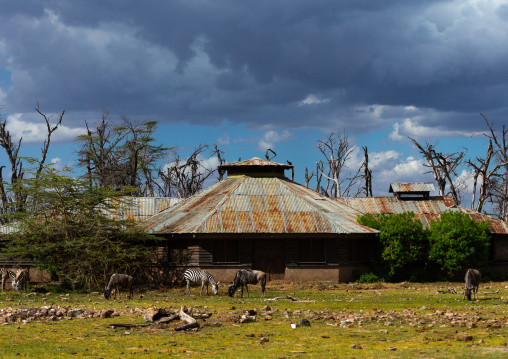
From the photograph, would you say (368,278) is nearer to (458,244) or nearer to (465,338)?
(458,244)

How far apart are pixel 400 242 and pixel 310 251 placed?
5.54 m

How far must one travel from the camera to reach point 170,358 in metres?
14.1

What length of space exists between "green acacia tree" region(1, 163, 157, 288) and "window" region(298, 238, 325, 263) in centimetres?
915

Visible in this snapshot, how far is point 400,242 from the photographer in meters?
39.5

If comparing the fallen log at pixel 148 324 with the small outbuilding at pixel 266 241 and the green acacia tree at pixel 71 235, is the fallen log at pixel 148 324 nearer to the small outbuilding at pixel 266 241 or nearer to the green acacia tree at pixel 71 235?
the green acacia tree at pixel 71 235

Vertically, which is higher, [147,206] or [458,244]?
[147,206]

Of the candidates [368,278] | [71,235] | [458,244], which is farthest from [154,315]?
[458,244]

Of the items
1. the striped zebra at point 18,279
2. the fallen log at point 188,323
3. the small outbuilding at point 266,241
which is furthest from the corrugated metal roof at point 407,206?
the fallen log at point 188,323

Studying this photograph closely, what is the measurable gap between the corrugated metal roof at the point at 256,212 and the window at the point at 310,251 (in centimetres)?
105

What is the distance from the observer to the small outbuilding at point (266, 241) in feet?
125

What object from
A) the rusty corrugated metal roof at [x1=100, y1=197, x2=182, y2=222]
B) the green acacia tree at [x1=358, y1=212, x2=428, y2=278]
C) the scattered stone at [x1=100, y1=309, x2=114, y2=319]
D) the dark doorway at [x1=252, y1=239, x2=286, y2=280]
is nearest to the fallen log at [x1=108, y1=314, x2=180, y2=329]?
the scattered stone at [x1=100, y1=309, x2=114, y2=319]

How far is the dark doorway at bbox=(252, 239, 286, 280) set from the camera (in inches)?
1528

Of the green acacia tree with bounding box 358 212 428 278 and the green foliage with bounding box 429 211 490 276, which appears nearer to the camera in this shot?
the green foliage with bounding box 429 211 490 276

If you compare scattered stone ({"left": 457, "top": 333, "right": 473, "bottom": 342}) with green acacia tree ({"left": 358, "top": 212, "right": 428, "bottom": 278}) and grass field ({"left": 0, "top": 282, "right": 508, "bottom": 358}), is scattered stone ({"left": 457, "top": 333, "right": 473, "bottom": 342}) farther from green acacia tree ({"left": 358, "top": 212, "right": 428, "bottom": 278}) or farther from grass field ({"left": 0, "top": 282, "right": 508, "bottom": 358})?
green acacia tree ({"left": 358, "top": 212, "right": 428, "bottom": 278})
